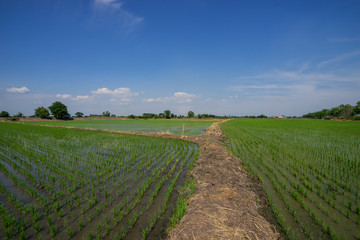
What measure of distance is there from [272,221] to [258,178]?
249 cm

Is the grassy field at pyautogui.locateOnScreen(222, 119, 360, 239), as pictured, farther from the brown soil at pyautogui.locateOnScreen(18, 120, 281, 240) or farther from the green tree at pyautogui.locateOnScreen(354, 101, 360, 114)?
the green tree at pyautogui.locateOnScreen(354, 101, 360, 114)

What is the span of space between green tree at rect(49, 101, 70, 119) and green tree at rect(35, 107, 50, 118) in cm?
175

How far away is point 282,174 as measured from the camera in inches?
240

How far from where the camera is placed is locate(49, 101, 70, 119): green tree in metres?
59.8

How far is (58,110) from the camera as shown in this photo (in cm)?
6016

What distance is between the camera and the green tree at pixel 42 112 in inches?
2282

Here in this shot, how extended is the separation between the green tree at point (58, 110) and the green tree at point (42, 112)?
68.8 inches

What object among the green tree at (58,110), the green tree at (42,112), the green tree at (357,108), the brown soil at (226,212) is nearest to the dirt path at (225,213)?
→ the brown soil at (226,212)

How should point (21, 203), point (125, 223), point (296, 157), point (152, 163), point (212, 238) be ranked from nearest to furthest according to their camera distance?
point (212, 238) < point (125, 223) < point (21, 203) < point (152, 163) < point (296, 157)

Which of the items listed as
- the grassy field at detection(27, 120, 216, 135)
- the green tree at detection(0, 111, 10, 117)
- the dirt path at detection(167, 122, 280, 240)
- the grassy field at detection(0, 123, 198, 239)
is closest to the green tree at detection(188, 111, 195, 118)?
the grassy field at detection(27, 120, 216, 135)

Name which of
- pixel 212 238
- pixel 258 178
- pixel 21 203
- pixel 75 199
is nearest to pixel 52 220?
pixel 75 199

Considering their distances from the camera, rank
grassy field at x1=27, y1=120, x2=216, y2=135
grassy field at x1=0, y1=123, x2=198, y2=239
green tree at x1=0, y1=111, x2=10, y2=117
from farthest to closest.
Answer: green tree at x1=0, y1=111, x2=10, y2=117 < grassy field at x1=27, y1=120, x2=216, y2=135 < grassy field at x1=0, y1=123, x2=198, y2=239

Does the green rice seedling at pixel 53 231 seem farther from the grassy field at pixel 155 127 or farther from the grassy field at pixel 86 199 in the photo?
the grassy field at pixel 155 127

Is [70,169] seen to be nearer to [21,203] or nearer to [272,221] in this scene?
[21,203]
